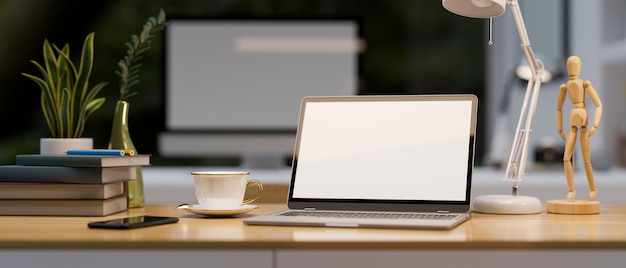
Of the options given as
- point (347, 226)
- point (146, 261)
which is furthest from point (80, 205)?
point (347, 226)

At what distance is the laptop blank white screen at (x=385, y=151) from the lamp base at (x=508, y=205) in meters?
0.12

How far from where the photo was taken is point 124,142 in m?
1.57

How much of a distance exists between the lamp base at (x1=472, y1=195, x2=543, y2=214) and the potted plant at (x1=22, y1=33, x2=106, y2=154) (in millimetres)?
821

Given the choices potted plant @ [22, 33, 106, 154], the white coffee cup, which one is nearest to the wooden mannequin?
the white coffee cup

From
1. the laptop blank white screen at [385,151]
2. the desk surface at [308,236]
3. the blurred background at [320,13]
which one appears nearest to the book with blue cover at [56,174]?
the desk surface at [308,236]

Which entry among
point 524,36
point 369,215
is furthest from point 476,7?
point 369,215

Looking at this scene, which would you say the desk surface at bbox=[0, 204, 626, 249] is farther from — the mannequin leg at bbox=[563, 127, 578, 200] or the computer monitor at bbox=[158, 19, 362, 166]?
the computer monitor at bbox=[158, 19, 362, 166]

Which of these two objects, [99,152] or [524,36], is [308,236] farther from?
[524,36]

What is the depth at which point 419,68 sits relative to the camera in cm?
423

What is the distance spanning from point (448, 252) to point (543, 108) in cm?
291

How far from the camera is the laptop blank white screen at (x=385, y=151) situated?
136cm

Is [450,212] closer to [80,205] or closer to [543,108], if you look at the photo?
[80,205]

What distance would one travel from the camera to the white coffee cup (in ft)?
4.38

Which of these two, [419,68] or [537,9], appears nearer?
[537,9]
